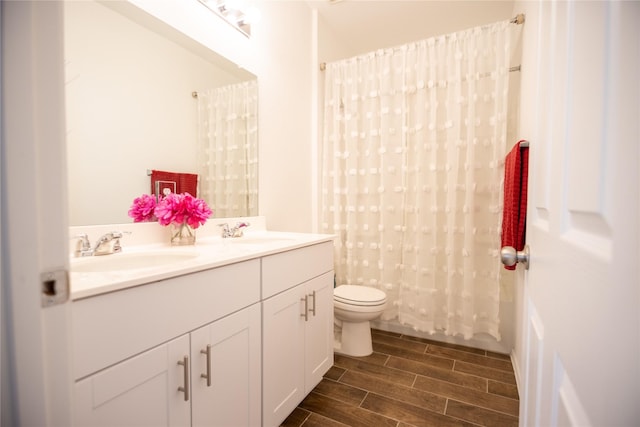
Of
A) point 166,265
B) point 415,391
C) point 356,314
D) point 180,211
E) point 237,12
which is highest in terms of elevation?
point 237,12

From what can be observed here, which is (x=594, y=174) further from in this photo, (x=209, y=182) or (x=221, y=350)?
(x=209, y=182)

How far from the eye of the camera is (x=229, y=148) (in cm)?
175

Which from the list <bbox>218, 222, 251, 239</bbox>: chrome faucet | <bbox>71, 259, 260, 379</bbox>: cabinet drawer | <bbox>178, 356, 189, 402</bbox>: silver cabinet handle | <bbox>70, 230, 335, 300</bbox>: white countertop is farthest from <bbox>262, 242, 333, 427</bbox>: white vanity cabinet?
<bbox>218, 222, 251, 239</bbox>: chrome faucet

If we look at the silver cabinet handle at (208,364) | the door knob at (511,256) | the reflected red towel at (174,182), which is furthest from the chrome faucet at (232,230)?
the door knob at (511,256)

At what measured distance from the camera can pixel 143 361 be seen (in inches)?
30.2

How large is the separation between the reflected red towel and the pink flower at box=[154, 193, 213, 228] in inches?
2.4

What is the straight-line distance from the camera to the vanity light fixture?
158cm

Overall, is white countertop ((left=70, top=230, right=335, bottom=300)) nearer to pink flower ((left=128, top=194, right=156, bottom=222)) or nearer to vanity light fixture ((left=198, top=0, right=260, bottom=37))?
pink flower ((left=128, top=194, right=156, bottom=222))

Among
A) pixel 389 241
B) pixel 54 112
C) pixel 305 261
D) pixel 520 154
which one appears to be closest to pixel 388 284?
pixel 389 241

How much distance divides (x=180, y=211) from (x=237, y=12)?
1256mm

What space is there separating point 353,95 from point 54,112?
2212 millimetres

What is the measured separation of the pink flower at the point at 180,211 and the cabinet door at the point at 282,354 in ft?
1.76

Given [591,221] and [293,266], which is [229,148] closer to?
[293,266]

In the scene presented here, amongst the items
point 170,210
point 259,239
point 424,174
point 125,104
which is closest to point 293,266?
point 259,239
